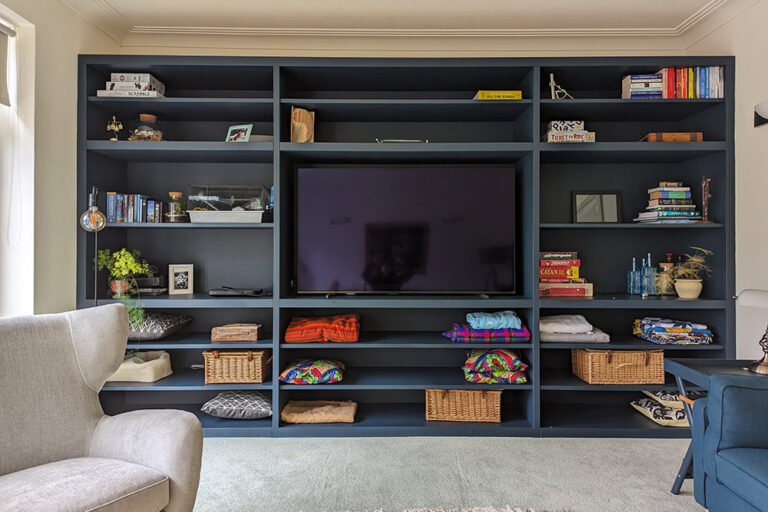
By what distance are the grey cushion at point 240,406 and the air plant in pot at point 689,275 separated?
2.75 meters

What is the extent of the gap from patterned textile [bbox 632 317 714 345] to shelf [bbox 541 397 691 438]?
538 millimetres

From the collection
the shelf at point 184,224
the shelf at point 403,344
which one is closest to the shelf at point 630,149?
the shelf at point 403,344

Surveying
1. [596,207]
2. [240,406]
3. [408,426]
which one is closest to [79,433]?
[240,406]

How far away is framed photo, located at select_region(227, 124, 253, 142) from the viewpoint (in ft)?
10.1

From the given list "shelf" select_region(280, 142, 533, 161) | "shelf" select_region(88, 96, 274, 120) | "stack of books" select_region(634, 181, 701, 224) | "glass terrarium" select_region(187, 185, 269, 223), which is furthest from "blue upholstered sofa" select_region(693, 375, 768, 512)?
"shelf" select_region(88, 96, 274, 120)

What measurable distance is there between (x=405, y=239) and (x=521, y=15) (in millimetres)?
1617

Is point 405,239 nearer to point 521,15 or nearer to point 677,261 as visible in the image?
point 521,15

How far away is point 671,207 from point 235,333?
2.95 metres

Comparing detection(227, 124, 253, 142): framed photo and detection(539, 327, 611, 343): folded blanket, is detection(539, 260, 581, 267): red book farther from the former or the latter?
detection(227, 124, 253, 142): framed photo

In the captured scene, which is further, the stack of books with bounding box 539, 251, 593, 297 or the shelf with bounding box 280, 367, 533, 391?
the stack of books with bounding box 539, 251, 593, 297

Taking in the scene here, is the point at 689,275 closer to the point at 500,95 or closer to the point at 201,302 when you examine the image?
the point at 500,95

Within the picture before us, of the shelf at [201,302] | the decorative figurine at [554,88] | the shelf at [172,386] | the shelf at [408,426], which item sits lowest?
the shelf at [408,426]

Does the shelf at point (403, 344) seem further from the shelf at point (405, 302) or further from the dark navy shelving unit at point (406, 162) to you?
the shelf at point (405, 302)

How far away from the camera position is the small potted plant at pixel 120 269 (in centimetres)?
302
